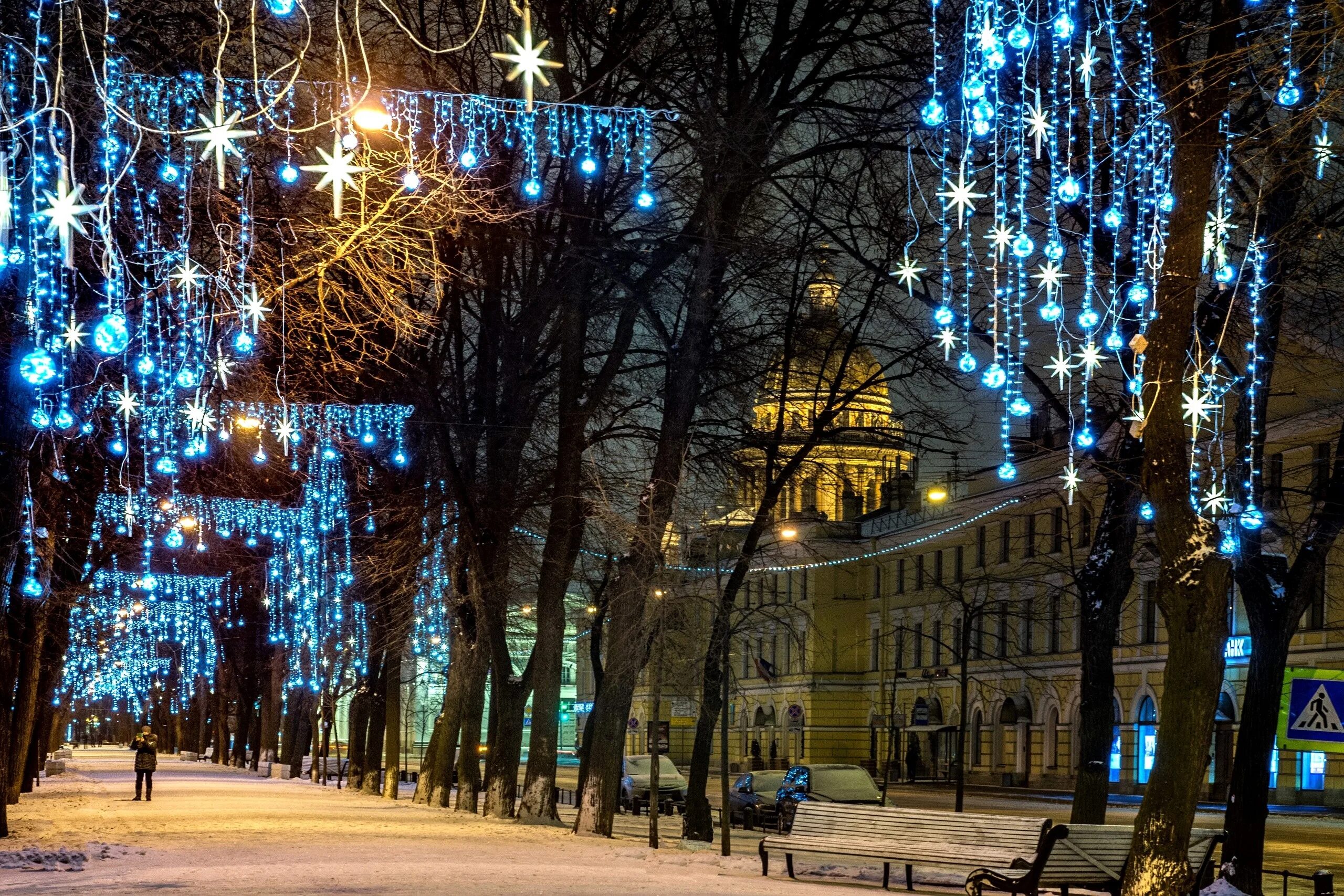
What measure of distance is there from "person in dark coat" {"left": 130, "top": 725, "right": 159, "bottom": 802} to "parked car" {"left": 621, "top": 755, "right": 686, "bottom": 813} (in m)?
12.5

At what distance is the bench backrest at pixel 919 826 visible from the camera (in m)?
15.6

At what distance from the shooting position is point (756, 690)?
94.4 meters

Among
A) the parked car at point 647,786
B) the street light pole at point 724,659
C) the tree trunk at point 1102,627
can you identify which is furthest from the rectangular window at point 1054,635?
the tree trunk at point 1102,627

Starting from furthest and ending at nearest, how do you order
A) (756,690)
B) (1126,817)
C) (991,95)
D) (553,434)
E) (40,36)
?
(756,690), (1126,817), (553,434), (991,95), (40,36)

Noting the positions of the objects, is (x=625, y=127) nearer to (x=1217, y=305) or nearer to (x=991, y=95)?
(x=991, y=95)

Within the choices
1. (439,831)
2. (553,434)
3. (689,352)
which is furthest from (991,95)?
(553,434)

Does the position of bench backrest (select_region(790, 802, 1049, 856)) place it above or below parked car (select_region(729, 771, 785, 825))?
above

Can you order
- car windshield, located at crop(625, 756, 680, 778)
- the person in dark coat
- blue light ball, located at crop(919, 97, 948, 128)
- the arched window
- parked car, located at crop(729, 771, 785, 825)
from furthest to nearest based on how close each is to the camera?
the arched window
car windshield, located at crop(625, 756, 680, 778)
parked car, located at crop(729, 771, 785, 825)
the person in dark coat
blue light ball, located at crop(919, 97, 948, 128)

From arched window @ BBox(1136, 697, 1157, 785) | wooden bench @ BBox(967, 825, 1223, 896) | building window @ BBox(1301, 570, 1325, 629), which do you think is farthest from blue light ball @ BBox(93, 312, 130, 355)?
arched window @ BBox(1136, 697, 1157, 785)

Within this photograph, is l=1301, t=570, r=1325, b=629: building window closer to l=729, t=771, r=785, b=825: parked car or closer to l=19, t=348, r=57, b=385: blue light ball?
l=729, t=771, r=785, b=825: parked car

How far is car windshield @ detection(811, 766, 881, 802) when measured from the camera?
33594 millimetres

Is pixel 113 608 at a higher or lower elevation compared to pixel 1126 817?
higher

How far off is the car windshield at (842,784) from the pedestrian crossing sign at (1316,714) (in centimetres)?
1991

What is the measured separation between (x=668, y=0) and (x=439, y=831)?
39.3 ft
